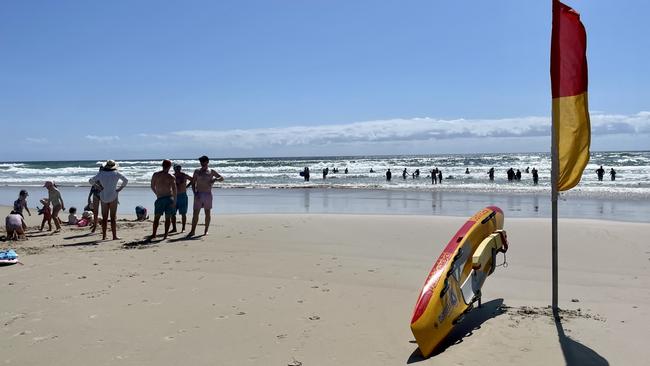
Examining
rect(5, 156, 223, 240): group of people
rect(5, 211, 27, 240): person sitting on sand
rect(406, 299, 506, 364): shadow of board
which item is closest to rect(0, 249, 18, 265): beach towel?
rect(5, 156, 223, 240): group of people

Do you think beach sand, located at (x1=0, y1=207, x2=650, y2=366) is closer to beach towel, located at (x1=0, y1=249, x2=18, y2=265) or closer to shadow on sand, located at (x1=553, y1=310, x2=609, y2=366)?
shadow on sand, located at (x1=553, y1=310, x2=609, y2=366)

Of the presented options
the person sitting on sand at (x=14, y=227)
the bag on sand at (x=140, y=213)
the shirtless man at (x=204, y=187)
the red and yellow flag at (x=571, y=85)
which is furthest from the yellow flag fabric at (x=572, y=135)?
the bag on sand at (x=140, y=213)

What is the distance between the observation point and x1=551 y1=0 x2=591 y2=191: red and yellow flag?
4555 millimetres

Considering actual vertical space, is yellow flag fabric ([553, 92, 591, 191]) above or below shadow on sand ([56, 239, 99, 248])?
above

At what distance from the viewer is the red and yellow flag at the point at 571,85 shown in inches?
179

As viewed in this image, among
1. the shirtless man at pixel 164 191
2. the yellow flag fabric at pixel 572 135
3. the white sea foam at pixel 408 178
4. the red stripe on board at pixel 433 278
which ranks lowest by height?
the white sea foam at pixel 408 178

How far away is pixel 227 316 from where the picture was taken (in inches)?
196

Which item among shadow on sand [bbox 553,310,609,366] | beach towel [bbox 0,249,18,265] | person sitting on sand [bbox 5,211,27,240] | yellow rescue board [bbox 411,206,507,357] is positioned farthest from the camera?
person sitting on sand [bbox 5,211,27,240]

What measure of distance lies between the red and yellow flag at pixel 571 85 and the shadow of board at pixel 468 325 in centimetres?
138

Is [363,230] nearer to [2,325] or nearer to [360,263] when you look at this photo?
[360,263]

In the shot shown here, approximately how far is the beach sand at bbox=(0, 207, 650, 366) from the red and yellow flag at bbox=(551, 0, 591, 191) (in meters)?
1.48

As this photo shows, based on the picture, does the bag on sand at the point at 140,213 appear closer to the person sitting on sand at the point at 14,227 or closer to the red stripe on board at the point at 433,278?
the person sitting on sand at the point at 14,227

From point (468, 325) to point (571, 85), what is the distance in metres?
2.32

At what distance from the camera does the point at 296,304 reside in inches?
211
